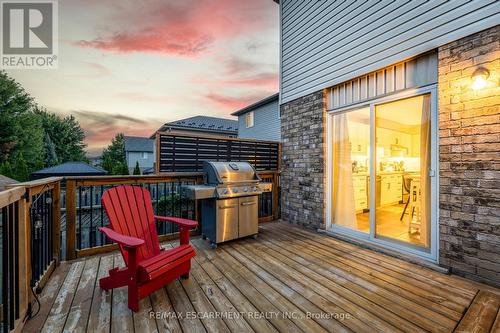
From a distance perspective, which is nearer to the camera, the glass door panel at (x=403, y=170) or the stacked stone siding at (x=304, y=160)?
the glass door panel at (x=403, y=170)

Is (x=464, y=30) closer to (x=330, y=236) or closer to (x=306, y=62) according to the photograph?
(x=306, y=62)

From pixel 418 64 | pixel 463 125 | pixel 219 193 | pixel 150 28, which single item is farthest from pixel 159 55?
pixel 463 125

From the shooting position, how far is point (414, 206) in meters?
3.10

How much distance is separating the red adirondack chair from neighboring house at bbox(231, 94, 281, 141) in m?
8.44

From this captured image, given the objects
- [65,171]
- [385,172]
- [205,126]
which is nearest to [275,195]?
[385,172]

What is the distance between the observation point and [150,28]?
17.0 feet

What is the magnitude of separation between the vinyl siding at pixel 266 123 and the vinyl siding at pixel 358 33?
5849 millimetres

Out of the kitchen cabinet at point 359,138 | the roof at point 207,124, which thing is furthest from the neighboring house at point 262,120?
the kitchen cabinet at point 359,138

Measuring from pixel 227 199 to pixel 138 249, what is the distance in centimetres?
158

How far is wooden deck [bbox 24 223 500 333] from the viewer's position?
1.67 m

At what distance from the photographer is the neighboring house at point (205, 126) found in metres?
15.1

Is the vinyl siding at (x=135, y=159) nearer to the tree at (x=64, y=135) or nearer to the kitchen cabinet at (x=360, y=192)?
the tree at (x=64, y=135)

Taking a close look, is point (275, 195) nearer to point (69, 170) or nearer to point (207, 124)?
point (69, 170)

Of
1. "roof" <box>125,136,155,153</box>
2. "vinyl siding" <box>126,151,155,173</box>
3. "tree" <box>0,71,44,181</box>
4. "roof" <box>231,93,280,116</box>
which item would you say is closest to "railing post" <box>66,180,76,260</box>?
"roof" <box>231,93,280,116</box>
